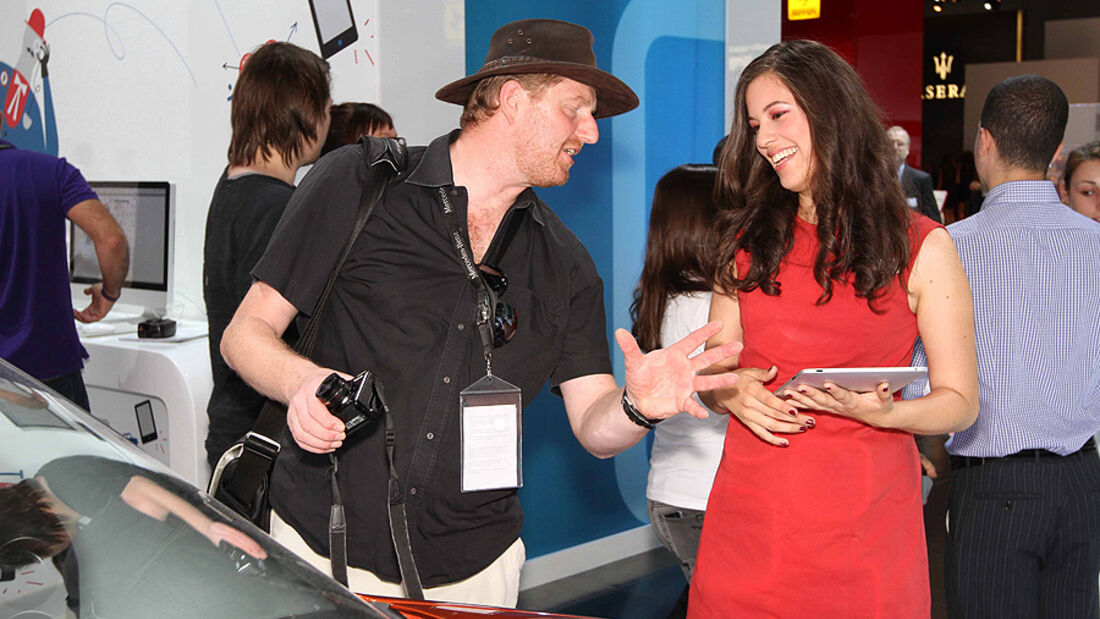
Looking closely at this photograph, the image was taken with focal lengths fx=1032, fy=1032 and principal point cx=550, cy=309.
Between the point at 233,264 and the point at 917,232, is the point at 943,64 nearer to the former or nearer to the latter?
the point at 233,264

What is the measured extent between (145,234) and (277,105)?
1.43m

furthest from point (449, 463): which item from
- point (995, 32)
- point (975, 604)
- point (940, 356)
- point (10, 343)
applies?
point (995, 32)

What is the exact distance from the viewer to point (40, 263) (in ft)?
11.4

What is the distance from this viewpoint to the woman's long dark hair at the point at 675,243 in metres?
2.71

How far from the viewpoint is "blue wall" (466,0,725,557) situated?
4.38 meters

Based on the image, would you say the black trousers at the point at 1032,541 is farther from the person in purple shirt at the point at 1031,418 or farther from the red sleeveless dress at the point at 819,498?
the red sleeveless dress at the point at 819,498

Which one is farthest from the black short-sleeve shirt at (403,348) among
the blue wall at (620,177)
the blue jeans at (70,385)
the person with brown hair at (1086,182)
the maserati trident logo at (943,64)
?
the maserati trident logo at (943,64)

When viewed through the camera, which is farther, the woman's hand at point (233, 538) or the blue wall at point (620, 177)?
the blue wall at point (620, 177)

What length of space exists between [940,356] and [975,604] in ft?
2.80

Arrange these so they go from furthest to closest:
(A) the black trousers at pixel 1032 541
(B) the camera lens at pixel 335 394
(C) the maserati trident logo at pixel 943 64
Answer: (C) the maserati trident logo at pixel 943 64, (A) the black trousers at pixel 1032 541, (B) the camera lens at pixel 335 394

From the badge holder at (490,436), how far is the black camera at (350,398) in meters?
0.26

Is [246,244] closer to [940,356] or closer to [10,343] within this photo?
[10,343]

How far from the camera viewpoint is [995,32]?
603 inches

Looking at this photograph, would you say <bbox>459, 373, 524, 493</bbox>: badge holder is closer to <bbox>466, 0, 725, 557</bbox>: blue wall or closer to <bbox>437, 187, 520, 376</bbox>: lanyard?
<bbox>437, 187, 520, 376</bbox>: lanyard
